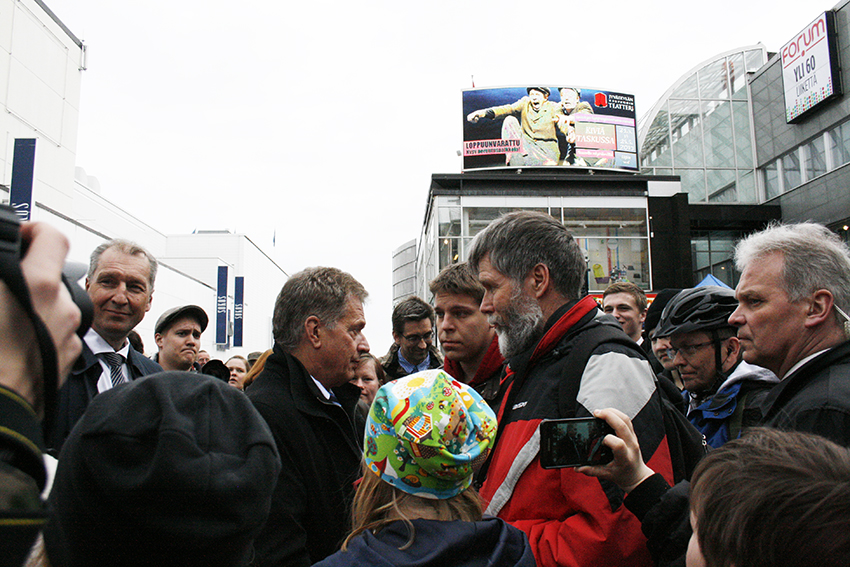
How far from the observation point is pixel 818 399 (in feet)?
5.92

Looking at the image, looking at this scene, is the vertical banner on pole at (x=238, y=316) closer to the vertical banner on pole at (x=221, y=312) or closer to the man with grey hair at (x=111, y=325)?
the vertical banner on pole at (x=221, y=312)

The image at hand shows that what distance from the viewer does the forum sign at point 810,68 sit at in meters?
22.5

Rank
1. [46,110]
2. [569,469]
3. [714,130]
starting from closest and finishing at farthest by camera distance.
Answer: [569,469] → [46,110] → [714,130]

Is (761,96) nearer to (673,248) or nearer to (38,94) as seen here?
(673,248)

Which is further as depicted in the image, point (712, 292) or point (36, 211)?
point (36, 211)

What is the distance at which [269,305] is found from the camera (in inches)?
3401

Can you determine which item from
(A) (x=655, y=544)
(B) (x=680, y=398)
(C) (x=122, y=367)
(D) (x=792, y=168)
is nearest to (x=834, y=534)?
(A) (x=655, y=544)

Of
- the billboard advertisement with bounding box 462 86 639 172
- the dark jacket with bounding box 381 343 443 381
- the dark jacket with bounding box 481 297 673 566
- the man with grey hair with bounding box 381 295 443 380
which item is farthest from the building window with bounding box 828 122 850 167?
the dark jacket with bounding box 481 297 673 566

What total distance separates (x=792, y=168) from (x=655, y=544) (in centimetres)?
2945

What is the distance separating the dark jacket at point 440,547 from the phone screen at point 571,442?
24 centimetres

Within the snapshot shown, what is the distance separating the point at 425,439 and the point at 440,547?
277mm

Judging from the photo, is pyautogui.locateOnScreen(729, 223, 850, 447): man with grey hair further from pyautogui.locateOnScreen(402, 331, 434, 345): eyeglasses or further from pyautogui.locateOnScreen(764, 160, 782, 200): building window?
→ pyautogui.locateOnScreen(764, 160, 782, 200): building window

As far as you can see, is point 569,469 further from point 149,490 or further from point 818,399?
point 149,490

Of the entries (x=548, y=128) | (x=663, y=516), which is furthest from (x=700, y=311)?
(x=548, y=128)
